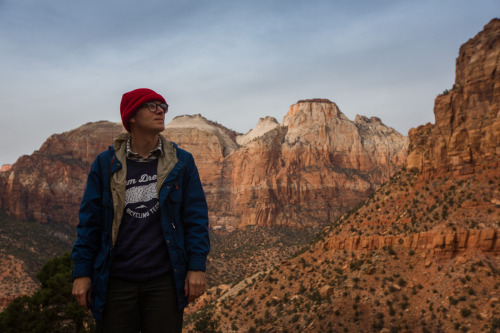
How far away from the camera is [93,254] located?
4.34 metres

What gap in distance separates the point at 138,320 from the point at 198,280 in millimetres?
769

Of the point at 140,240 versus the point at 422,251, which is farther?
the point at 422,251

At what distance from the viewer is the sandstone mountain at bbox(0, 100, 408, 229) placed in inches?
3846

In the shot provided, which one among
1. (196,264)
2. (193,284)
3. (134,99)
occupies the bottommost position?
(193,284)

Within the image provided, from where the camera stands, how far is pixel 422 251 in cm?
2759

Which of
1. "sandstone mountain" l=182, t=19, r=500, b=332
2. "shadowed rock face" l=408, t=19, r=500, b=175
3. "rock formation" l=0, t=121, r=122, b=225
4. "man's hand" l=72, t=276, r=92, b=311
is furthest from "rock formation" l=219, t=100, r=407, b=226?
"man's hand" l=72, t=276, r=92, b=311

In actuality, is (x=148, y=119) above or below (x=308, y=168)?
below

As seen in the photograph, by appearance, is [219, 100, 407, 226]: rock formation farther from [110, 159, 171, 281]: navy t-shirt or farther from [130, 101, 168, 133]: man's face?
[110, 159, 171, 281]: navy t-shirt

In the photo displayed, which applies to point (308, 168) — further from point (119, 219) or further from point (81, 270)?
point (81, 270)

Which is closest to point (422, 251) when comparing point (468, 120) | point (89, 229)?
point (468, 120)

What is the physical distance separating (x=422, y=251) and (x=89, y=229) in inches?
1082

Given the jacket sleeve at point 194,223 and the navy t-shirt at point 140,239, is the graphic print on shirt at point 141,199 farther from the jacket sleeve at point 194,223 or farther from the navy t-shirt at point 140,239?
the jacket sleeve at point 194,223

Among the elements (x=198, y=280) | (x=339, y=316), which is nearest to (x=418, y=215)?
(x=339, y=316)

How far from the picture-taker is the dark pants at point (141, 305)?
13.7 feet
